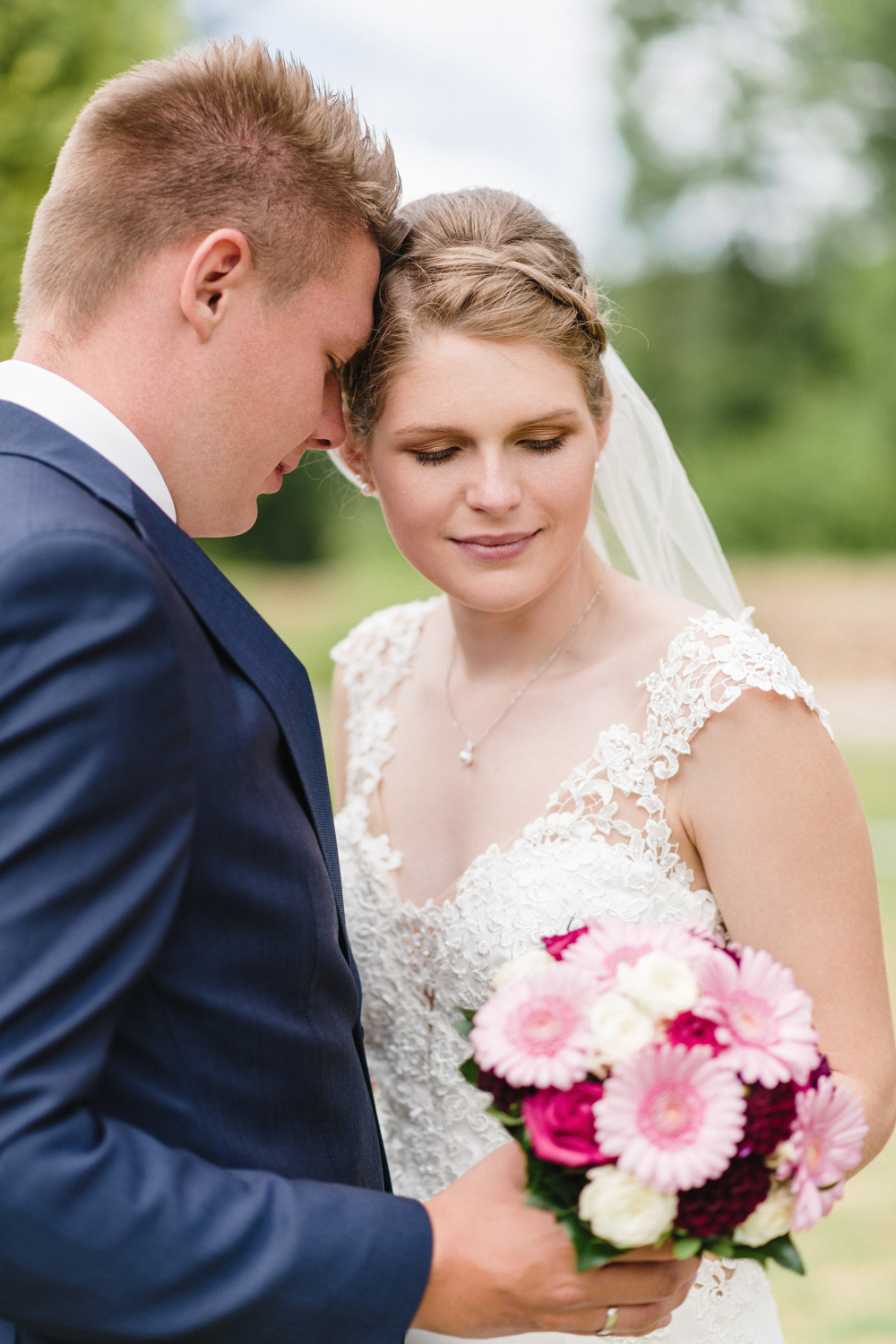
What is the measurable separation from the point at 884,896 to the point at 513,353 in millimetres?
8319

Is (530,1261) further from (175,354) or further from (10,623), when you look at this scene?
(175,354)

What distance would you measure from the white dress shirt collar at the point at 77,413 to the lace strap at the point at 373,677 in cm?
149

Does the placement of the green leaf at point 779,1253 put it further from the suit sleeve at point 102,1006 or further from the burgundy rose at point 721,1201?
the suit sleeve at point 102,1006

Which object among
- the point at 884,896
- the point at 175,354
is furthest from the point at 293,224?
the point at 884,896

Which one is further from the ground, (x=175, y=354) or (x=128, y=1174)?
(x=175, y=354)

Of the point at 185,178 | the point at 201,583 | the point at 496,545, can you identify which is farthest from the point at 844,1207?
the point at 185,178

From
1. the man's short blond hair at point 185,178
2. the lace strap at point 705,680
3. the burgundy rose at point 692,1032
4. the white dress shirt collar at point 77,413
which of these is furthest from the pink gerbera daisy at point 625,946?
the man's short blond hair at point 185,178

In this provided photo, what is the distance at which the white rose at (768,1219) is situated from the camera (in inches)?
63.4

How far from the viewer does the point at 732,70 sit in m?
25.7

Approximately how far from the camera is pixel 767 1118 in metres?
1.59

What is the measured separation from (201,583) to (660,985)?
0.86m

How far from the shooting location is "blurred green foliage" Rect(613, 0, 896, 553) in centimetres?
2180

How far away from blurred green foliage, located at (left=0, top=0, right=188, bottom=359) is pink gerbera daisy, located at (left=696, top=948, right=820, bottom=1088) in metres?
7.86

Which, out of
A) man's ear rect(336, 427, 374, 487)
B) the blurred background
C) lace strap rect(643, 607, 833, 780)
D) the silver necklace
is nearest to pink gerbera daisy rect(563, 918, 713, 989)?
lace strap rect(643, 607, 833, 780)
